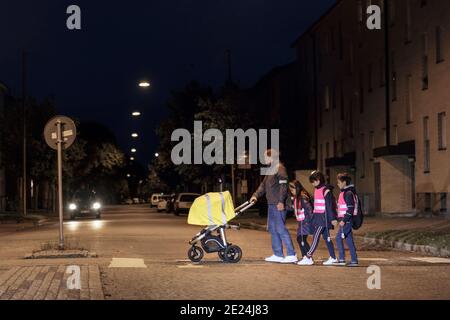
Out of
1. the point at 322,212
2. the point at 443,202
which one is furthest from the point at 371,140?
the point at 322,212

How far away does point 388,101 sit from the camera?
40.3 metres

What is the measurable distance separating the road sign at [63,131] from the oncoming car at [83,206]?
97.9 ft

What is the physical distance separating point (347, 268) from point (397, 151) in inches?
878

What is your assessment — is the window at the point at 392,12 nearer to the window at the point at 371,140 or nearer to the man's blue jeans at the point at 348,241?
the window at the point at 371,140

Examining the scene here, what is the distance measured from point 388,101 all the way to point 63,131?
79.3 feet

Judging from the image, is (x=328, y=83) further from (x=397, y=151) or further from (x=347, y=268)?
(x=347, y=268)

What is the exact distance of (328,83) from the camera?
5203 cm

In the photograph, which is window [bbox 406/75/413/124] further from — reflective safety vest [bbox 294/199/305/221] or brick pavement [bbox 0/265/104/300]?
brick pavement [bbox 0/265/104/300]

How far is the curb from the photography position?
1925cm

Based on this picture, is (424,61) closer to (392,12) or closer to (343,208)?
(392,12)

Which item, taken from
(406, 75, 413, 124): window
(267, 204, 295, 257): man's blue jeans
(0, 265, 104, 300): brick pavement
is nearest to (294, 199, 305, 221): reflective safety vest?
(267, 204, 295, 257): man's blue jeans

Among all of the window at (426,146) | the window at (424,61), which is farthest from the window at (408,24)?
the window at (426,146)

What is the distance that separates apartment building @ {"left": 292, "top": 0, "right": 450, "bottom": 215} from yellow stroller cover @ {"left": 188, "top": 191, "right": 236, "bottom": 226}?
62.4 feet
